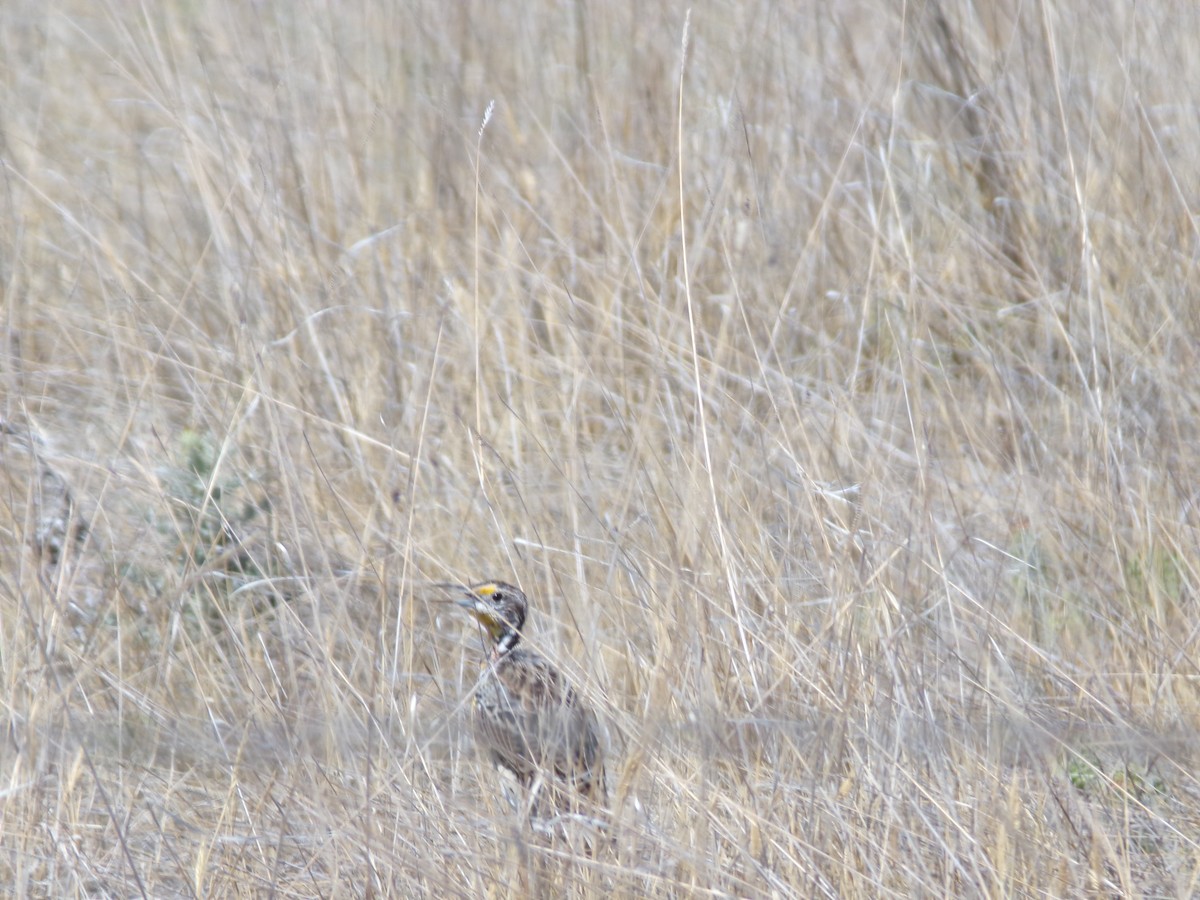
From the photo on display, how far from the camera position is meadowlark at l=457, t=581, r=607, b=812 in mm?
2225

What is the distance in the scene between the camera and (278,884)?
2.19 metres

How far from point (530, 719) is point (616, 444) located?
45.2 inches

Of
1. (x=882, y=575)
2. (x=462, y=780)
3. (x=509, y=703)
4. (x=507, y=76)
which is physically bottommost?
(x=462, y=780)

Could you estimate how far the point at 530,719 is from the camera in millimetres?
2479

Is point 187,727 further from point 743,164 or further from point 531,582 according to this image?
point 743,164

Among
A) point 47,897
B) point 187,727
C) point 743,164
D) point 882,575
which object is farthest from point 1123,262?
point 47,897

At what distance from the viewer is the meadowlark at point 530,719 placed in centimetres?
222

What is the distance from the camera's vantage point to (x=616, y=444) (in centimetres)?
351

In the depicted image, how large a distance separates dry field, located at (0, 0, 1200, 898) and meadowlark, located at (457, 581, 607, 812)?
2.6 inches

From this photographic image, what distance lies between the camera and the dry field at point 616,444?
2.18 m

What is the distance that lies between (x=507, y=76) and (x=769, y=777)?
2.84 metres

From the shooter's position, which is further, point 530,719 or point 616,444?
point 616,444

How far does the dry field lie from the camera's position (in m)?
2.18

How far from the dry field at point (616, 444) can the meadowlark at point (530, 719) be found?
66 mm
